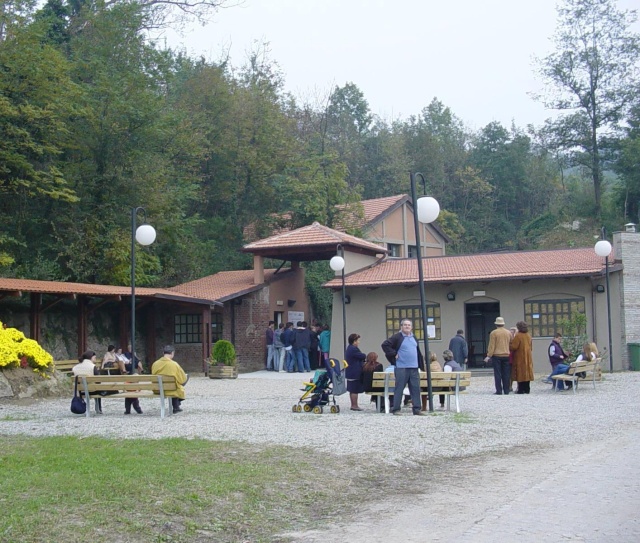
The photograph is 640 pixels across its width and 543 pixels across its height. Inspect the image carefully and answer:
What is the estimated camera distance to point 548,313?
27.0m

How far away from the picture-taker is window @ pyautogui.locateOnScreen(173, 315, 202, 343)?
31.2 m

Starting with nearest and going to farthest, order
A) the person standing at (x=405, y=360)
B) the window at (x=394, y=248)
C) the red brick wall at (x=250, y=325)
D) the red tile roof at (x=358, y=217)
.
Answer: the person standing at (x=405, y=360)
the red brick wall at (x=250, y=325)
the red tile roof at (x=358, y=217)
the window at (x=394, y=248)

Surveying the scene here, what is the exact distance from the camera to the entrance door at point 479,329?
29812 mm

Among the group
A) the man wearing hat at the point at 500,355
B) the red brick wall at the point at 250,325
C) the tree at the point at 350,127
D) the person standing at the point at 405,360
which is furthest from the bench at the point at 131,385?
the tree at the point at 350,127

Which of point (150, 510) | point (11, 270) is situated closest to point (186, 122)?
point (11, 270)

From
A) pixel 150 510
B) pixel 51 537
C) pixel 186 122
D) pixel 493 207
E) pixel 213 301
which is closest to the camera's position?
pixel 51 537

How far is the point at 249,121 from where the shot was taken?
4047 centimetres

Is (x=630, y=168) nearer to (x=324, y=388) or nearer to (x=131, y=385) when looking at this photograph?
(x=324, y=388)

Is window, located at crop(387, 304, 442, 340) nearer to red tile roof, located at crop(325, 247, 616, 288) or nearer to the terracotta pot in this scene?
red tile roof, located at crop(325, 247, 616, 288)

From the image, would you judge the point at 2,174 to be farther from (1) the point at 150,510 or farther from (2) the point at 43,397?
(1) the point at 150,510

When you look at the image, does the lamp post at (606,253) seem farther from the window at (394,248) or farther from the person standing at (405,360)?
the window at (394,248)

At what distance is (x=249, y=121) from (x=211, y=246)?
651cm

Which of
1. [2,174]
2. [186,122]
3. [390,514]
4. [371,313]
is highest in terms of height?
[186,122]

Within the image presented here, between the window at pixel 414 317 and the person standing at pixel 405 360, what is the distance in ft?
49.8
